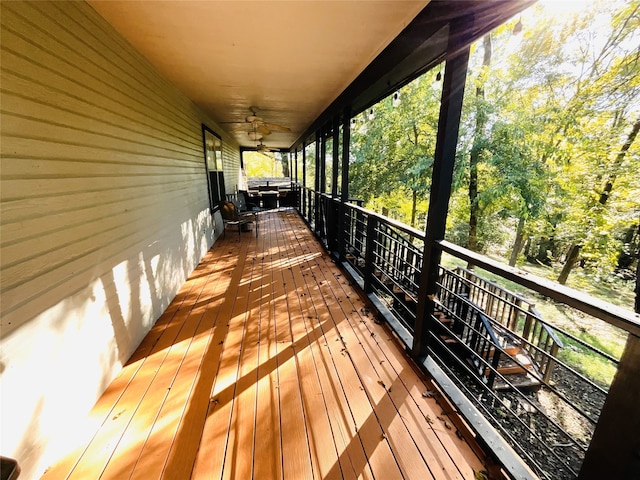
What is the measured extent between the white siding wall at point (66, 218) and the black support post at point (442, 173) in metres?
2.27

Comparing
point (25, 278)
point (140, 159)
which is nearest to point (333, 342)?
point (25, 278)

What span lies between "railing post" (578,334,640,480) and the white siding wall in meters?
2.38

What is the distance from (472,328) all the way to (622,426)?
0.84 metres

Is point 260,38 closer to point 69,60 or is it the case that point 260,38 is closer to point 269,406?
point 69,60

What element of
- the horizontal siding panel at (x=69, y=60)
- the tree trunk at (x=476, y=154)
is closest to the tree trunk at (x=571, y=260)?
the tree trunk at (x=476, y=154)

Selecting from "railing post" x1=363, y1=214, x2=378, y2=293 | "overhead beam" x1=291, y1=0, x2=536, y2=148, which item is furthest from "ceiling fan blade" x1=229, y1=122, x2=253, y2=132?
"railing post" x1=363, y1=214, x2=378, y2=293

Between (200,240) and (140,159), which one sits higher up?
(140,159)

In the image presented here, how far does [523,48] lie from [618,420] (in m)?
8.83

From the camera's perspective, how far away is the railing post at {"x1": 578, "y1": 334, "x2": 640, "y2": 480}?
85cm

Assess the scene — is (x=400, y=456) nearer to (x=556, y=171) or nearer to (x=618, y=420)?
(x=618, y=420)

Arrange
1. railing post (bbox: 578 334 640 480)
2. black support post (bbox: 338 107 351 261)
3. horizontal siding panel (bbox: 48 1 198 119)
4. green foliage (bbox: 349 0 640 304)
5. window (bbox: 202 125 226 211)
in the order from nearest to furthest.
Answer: railing post (bbox: 578 334 640 480)
horizontal siding panel (bbox: 48 1 198 119)
black support post (bbox: 338 107 351 261)
window (bbox: 202 125 226 211)
green foliage (bbox: 349 0 640 304)

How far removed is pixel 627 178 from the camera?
19.0 feet

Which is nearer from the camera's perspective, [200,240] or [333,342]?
[333,342]

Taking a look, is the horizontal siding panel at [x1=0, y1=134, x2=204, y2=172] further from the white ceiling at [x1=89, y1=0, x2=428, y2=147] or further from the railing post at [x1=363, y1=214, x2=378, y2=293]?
the railing post at [x1=363, y1=214, x2=378, y2=293]
